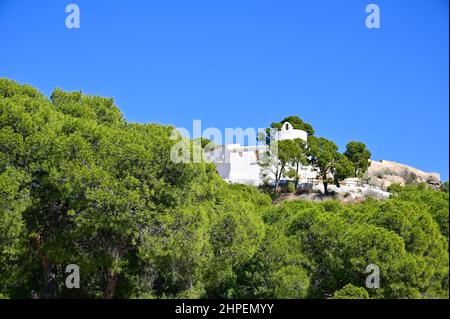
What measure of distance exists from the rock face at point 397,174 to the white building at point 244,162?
17.1 meters

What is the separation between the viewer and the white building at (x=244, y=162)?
197 feet

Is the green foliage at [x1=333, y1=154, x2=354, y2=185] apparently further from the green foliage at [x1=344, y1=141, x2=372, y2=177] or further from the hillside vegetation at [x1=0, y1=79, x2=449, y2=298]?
the hillside vegetation at [x1=0, y1=79, x2=449, y2=298]

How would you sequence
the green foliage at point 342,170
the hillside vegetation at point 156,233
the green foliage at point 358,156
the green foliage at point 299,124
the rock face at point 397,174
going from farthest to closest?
the rock face at point 397,174 < the green foliage at point 299,124 < the green foliage at point 358,156 < the green foliage at point 342,170 < the hillside vegetation at point 156,233

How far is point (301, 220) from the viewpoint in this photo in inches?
991

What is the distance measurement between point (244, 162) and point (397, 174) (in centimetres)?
2806

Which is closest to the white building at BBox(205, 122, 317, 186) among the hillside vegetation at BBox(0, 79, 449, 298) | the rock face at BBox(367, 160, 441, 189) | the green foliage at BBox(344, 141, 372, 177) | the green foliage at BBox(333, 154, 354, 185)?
the green foliage at BBox(333, 154, 354, 185)

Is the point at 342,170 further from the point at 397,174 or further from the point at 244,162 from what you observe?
the point at 397,174

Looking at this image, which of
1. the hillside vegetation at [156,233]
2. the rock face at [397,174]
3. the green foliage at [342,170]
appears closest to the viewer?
the hillside vegetation at [156,233]

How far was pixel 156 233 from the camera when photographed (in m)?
20.8

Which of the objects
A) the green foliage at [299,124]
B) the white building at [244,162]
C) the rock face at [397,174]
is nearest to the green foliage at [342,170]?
the white building at [244,162]

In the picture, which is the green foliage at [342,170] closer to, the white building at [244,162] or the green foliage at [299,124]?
the white building at [244,162]
